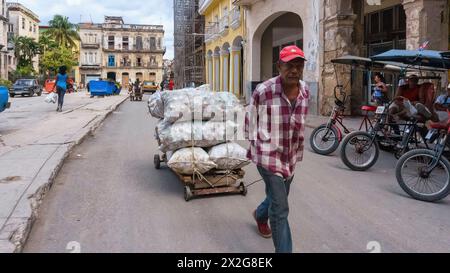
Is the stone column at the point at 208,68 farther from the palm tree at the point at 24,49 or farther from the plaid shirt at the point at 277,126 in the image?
the plaid shirt at the point at 277,126

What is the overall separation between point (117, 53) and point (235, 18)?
56495 millimetres

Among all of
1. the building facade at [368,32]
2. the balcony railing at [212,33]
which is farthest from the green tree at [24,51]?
the building facade at [368,32]

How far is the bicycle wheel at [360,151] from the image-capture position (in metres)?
7.16

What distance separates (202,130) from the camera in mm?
5441

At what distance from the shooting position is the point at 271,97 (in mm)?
3379

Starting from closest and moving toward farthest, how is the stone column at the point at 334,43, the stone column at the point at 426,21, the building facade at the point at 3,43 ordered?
the stone column at the point at 426,21, the stone column at the point at 334,43, the building facade at the point at 3,43

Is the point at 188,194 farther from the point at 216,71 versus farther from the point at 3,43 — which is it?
the point at 3,43

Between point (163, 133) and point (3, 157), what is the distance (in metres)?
3.30

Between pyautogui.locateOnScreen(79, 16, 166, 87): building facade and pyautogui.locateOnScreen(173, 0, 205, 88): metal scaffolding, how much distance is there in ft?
122

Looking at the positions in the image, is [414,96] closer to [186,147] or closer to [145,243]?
[186,147]

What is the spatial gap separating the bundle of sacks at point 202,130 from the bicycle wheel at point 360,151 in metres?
2.44

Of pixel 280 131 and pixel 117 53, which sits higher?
pixel 117 53

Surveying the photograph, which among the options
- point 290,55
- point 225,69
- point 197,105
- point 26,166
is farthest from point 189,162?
point 225,69

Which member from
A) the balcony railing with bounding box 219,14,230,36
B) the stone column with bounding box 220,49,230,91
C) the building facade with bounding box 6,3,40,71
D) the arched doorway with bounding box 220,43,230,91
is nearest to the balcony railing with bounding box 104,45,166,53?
the building facade with bounding box 6,3,40,71
